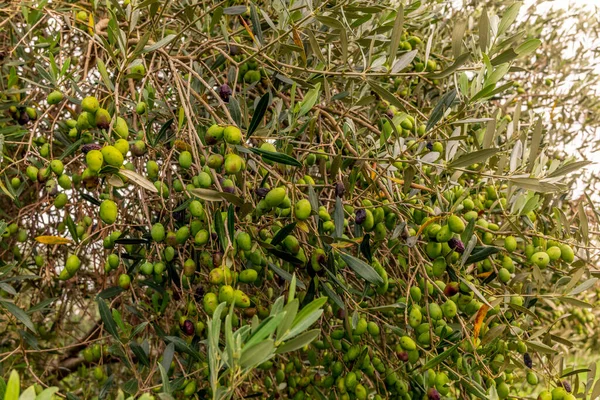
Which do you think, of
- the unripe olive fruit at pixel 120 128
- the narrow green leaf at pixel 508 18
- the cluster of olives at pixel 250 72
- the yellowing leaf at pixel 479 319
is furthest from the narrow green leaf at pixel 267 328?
the narrow green leaf at pixel 508 18

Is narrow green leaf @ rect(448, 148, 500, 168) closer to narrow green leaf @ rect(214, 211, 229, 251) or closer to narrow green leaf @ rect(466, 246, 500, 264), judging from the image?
narrow green leaf @ rect(466, 246, 500, 264)

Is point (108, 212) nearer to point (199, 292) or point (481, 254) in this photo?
point (199, 292)

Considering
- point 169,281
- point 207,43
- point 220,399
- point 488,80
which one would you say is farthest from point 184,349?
point 488,80

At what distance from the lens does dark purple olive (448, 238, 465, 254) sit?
59.4 inches

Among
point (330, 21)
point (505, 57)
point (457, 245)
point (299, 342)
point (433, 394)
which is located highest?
point (330, 21)

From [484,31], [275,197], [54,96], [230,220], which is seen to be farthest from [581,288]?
[54,96]

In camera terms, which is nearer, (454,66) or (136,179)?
(136,179)

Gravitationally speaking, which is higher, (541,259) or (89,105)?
(89,105)

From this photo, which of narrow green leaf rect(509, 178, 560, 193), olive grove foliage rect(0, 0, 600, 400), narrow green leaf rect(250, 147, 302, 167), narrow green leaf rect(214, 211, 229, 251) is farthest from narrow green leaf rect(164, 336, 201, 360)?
narrow green leaf rect(509, 178, 560, 193)

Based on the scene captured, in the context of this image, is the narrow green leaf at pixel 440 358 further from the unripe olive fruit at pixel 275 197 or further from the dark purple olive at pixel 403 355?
the unripe olive fruit at pixel 275 197

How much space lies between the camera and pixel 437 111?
1.56 meters

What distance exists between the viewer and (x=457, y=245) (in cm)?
151

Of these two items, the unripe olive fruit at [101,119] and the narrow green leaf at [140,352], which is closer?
the unripe olive fruit at [101,119]

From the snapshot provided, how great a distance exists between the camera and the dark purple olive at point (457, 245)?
1510 mm
